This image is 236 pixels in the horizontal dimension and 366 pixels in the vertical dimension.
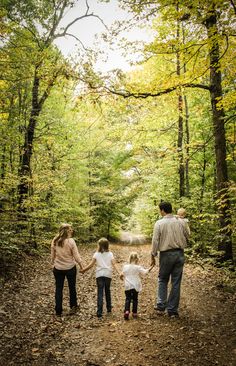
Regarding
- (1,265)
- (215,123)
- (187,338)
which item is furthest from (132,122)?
Result: (187,338)

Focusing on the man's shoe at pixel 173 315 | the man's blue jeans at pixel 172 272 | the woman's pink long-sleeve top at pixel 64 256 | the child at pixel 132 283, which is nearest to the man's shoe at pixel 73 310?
the woman's pink long-sleeve top at pixel 64 256

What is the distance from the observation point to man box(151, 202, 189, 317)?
6191mm

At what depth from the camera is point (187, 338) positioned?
5.11m

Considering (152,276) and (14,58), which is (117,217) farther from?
(14,58)

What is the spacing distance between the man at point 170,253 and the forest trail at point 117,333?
0.34 m

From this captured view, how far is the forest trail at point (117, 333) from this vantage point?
15.0 ft

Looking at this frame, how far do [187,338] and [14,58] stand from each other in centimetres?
1102

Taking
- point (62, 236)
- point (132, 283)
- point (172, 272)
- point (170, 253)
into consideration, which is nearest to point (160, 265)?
point (172, 272)

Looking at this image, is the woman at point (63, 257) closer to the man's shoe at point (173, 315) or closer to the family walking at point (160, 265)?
the family walking at point (160, 265)

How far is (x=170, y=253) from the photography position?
6.21 metres

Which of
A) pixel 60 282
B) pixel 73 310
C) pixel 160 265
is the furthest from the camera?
pixel 73 310

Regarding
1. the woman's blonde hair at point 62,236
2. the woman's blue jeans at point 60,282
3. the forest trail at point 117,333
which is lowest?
the forest trail at point 117,333

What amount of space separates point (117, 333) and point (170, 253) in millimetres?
1833

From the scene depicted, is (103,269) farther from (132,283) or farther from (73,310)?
(73,310)
